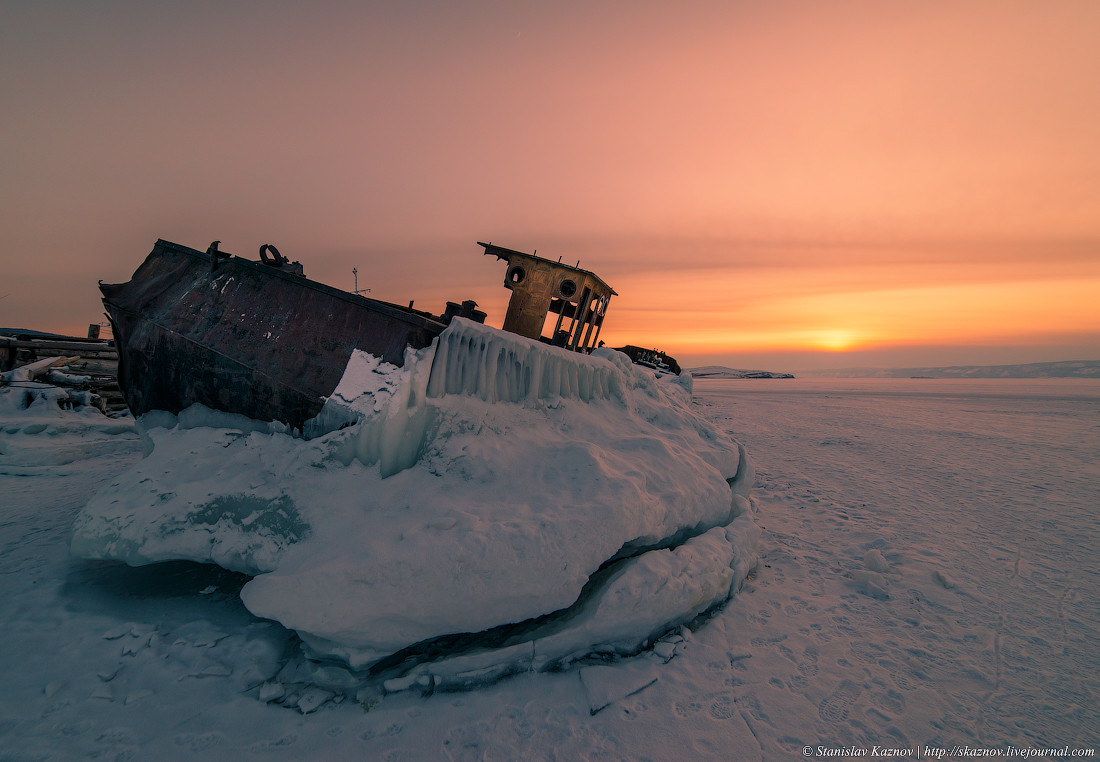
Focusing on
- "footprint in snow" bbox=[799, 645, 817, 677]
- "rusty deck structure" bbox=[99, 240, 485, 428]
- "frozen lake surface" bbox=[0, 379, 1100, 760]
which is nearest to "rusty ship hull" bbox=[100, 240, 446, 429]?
"rusty deck structure" bbox=[99, 240, 485, 428]

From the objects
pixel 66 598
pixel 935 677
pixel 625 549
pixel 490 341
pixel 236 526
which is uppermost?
pixel 490 341

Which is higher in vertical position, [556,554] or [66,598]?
[556,554]

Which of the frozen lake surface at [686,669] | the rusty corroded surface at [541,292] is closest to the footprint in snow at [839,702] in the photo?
the frozen lake surface at [686,669]

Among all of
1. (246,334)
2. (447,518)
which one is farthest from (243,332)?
(447,518)

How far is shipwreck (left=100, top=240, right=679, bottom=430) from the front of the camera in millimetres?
4449

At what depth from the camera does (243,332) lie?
4828 mm

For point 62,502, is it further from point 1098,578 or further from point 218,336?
point 1098,578

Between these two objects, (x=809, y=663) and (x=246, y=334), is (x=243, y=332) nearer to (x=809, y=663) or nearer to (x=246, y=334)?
(x=246, y=334)

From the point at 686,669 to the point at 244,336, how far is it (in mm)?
5195

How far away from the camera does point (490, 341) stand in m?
4.36

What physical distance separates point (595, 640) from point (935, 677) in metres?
2.29

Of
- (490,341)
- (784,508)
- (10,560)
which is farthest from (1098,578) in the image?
(10,560)

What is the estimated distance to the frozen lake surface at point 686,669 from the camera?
2.49 m

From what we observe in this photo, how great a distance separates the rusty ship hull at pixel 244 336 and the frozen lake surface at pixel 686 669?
1.66 metres
